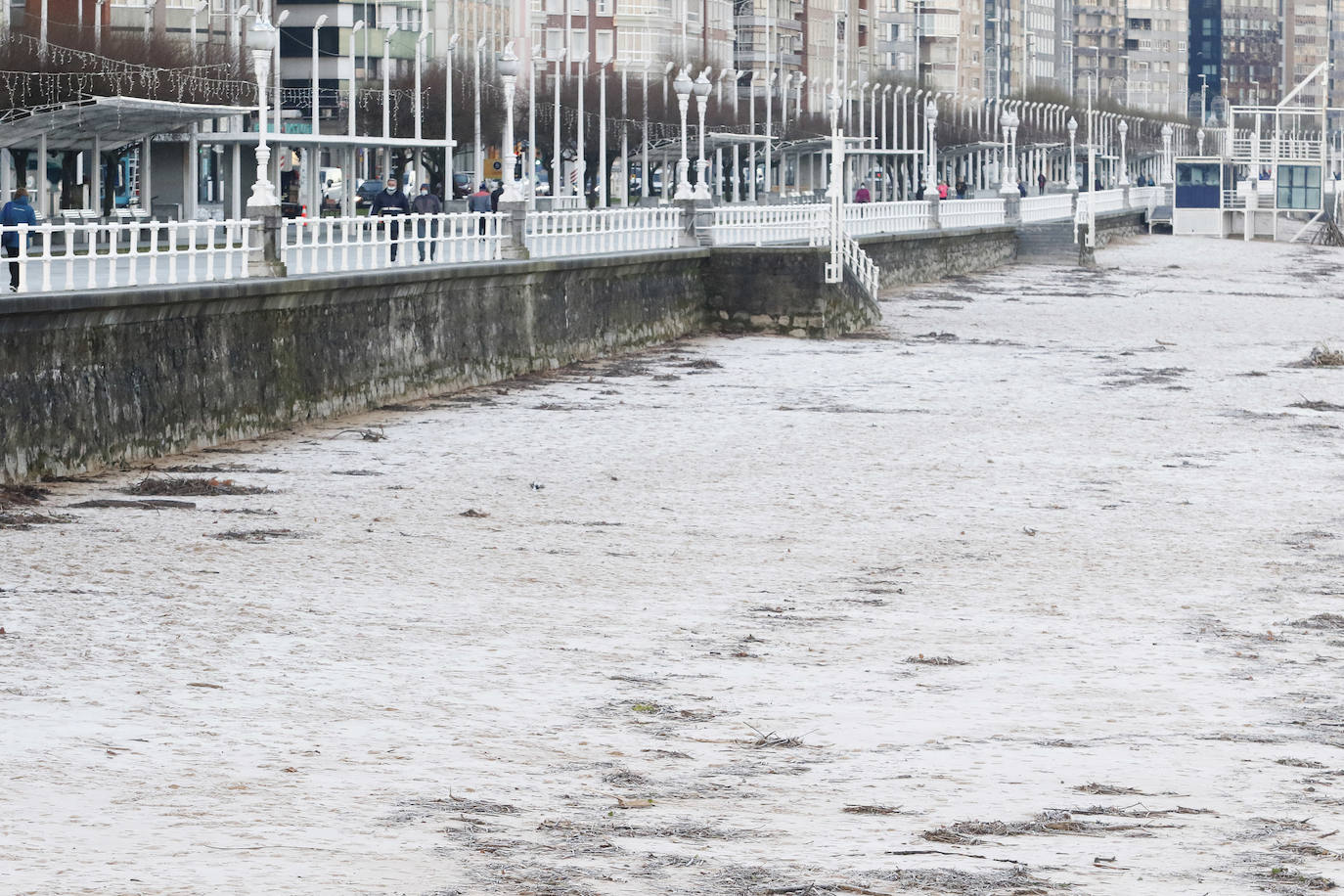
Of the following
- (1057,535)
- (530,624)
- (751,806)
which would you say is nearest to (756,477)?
(1057,535)

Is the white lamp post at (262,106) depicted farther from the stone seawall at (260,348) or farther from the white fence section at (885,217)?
the white fence section at (885,217)

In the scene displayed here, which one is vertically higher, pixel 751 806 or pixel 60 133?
pixel 60 133

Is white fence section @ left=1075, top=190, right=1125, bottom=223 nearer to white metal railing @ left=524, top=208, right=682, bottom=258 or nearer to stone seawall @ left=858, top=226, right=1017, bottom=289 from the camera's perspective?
stone seawall @ left=858, top=226, right=1017, bottom=289

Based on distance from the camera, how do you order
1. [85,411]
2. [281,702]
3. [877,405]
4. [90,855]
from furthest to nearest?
1. [877,405]
2. [85,411]
3. [281,702]
4. [90,855]

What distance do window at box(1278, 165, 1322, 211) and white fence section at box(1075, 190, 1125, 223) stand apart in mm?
9194

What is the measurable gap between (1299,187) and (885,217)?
50075 millimetres

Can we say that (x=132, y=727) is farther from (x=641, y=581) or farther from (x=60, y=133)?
(x=60, y=133)

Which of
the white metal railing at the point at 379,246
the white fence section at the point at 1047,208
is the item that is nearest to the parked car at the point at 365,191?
the white fence section at the point at 1047,208

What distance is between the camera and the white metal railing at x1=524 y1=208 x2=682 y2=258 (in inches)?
1241

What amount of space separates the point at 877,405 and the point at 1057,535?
33.4ft

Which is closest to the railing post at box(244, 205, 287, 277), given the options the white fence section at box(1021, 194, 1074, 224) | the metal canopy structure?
the metal canopy structure

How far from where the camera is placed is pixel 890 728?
1107 centimetres

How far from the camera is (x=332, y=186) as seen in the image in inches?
3605

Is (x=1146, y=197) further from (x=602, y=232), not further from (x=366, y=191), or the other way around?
(x=602, y=232)
